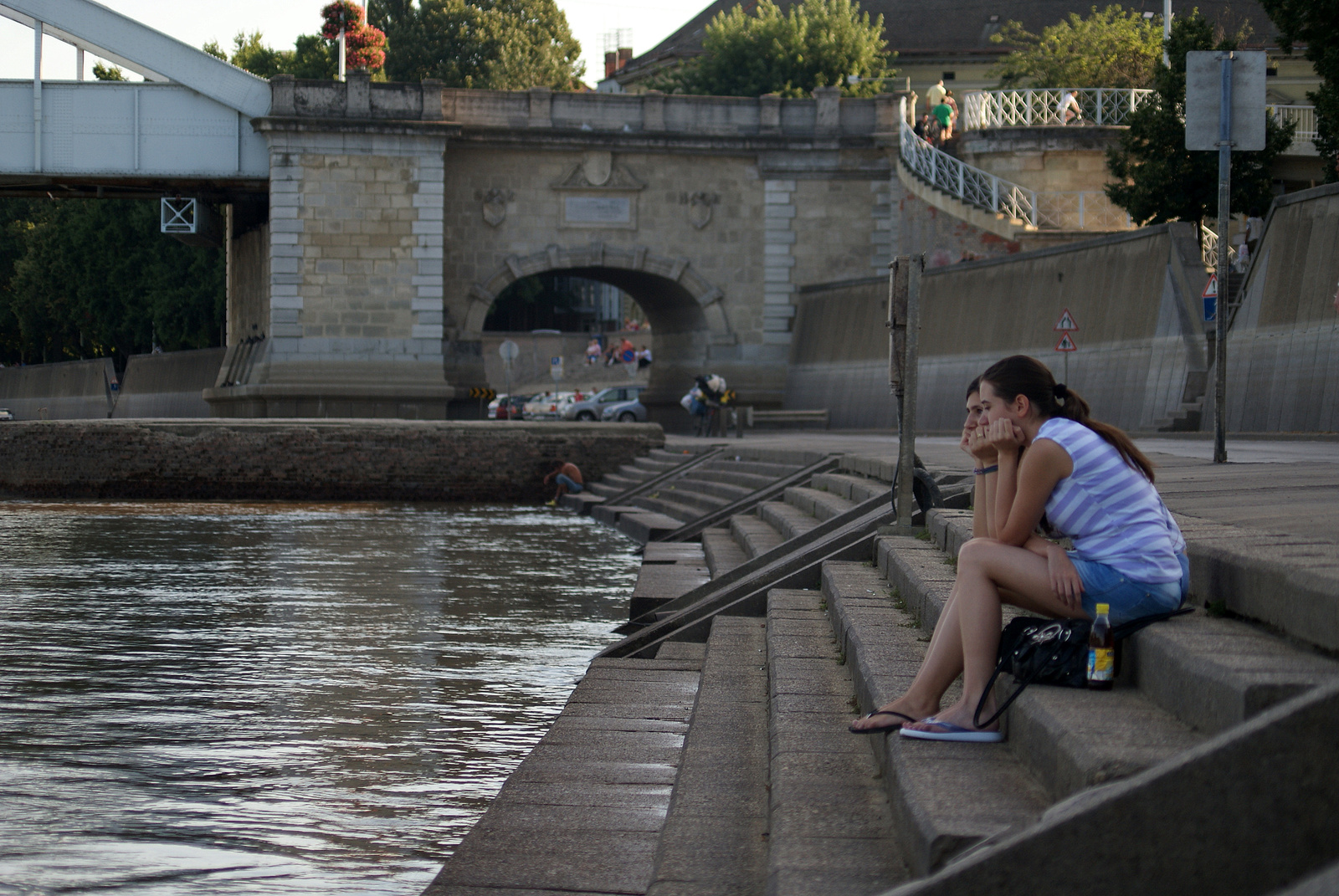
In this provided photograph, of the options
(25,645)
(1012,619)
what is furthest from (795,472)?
(1012,619)

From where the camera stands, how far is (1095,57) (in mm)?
39750

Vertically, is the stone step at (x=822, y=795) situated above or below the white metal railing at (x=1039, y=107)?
below

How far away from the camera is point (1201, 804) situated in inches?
108

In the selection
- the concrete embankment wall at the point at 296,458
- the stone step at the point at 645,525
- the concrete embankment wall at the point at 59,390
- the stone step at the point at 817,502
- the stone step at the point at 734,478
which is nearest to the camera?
the stone step at the point at 817,502

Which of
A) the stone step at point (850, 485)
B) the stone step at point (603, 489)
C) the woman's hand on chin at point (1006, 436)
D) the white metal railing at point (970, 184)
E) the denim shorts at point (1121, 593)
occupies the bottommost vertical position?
the stone step at point (603, 489)

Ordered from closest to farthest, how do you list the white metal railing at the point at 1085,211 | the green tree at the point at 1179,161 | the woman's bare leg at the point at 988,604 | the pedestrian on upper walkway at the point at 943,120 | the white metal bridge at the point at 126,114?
the woman's bare leg at the point at 988,604, the green tree at the point at 1179,161, the white metal bridge at the point at 126,114, the white metal railing at the point at 1085,211, the pedestrian on upper walkway at the point at 943,120

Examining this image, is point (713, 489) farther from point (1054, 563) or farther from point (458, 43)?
point (458, 43)

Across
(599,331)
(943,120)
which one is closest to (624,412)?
(943,120)

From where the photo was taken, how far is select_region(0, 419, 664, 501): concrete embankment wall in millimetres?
24656

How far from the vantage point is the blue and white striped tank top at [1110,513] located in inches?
161

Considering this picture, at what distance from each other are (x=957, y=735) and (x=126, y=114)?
30.6 meters

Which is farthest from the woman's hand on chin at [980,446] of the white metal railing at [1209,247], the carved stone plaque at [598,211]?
the carved stone plaque at [598,211]

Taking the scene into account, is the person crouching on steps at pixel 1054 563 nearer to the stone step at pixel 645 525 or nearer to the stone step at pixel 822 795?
the stone step at pixel 822 795

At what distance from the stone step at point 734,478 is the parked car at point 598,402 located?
76.2 feet
